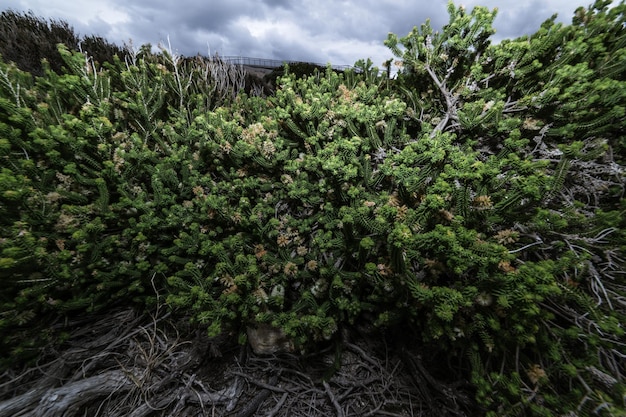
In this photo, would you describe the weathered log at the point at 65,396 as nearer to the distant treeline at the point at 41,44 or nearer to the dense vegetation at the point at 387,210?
the dense vegetation at the point at 387,210

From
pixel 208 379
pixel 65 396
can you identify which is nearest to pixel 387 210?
pixel 208 379

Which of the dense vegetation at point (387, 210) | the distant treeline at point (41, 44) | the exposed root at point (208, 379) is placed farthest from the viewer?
the distant treeline at point (41, 44)

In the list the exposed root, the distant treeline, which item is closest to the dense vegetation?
the exposed root

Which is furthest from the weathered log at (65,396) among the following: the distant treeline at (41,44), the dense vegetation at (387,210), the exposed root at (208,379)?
the distant treeline at (41,44)

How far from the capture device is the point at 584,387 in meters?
1.50

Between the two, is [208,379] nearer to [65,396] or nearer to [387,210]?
[65,396]

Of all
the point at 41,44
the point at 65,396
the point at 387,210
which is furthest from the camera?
the point at 41,44

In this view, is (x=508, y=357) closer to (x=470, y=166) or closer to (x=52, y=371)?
(x=470, y=166)

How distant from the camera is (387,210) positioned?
181 centimetres

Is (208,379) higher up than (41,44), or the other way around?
(41,44)

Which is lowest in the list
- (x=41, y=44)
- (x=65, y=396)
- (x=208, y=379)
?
(x=208, y=379)

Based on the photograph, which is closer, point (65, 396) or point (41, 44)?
point (65, 396)

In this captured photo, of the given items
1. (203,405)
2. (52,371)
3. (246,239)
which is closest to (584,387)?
(246,239)

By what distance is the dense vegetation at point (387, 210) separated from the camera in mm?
1608
